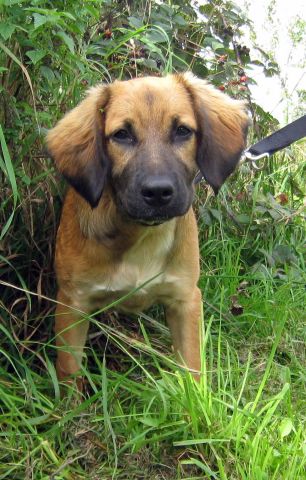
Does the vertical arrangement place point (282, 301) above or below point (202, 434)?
below

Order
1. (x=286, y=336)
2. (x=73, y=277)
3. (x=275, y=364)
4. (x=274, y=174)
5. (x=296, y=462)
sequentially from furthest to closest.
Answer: (x=274, y=174) < (x=286, y=336) < (x=275, y=364) < (x=73, y=277) < (x=296, y=462)

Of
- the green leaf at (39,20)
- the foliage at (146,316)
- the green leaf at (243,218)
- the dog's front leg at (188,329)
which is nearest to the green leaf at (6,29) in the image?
the foliage at (146,316)

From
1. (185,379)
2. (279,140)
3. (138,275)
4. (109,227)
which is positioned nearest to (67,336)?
(138,275)

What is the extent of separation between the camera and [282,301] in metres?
3.95

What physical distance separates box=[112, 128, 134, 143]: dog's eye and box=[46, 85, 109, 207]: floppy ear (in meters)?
0.08

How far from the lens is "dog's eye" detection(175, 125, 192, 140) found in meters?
3.04

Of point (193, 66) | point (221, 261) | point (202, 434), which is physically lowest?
point (221, 261)

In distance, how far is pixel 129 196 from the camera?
2854 millimetres

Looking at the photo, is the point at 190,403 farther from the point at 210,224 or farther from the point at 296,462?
the point at 210,224

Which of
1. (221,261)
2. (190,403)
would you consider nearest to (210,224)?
(221,261)

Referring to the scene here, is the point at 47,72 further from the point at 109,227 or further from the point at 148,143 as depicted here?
the point at 109,227

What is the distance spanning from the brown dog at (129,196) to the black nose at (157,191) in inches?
3.9

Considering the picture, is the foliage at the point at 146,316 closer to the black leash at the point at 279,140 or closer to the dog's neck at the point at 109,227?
the dog's neck at the point at 109,227

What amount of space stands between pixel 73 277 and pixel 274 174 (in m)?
2.16
